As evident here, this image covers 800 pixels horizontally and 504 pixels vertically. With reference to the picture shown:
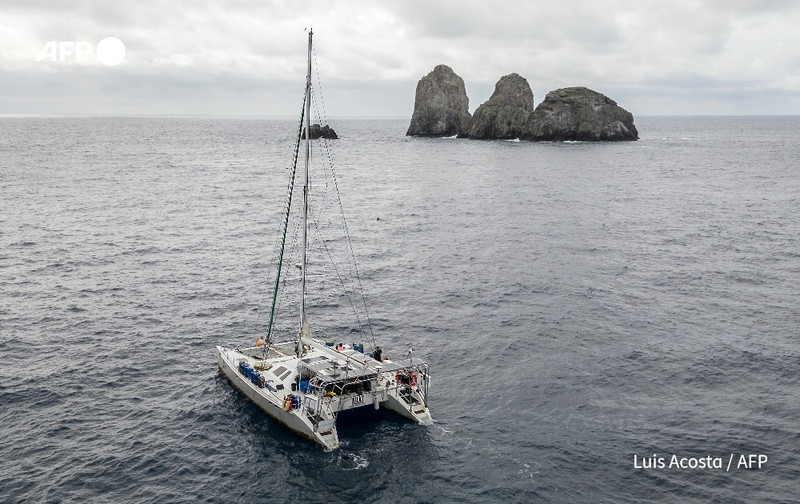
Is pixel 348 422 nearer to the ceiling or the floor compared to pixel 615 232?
nearer to the floor

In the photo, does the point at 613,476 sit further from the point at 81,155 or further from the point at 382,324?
the point at 81,155

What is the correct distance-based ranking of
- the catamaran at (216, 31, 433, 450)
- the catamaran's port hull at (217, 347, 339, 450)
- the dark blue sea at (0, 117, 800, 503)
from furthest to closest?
the catamaran at (216, 31, 433, 450) < the catamaran's port hull at (217, 347, 339, 450) < the dark blue sea at (0, 117, 800, 503)

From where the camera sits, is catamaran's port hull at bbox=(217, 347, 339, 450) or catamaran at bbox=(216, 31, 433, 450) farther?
catamaran at bbox=(216, 31, 433, 450)

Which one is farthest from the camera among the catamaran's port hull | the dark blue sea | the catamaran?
the catamaran

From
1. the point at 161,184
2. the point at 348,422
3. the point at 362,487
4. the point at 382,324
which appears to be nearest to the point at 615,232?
the point at 382,324

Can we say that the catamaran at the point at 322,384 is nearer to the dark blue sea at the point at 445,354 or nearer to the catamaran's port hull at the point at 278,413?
the catamaran's port hull at the point at 278,413

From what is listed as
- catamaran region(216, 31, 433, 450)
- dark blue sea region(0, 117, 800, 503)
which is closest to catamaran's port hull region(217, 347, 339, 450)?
catamaran region(216, 31, 433, 450)

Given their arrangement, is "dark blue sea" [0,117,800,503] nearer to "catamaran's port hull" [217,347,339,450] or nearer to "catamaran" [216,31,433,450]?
"catamaran's port hull" [217,347,339,450]
